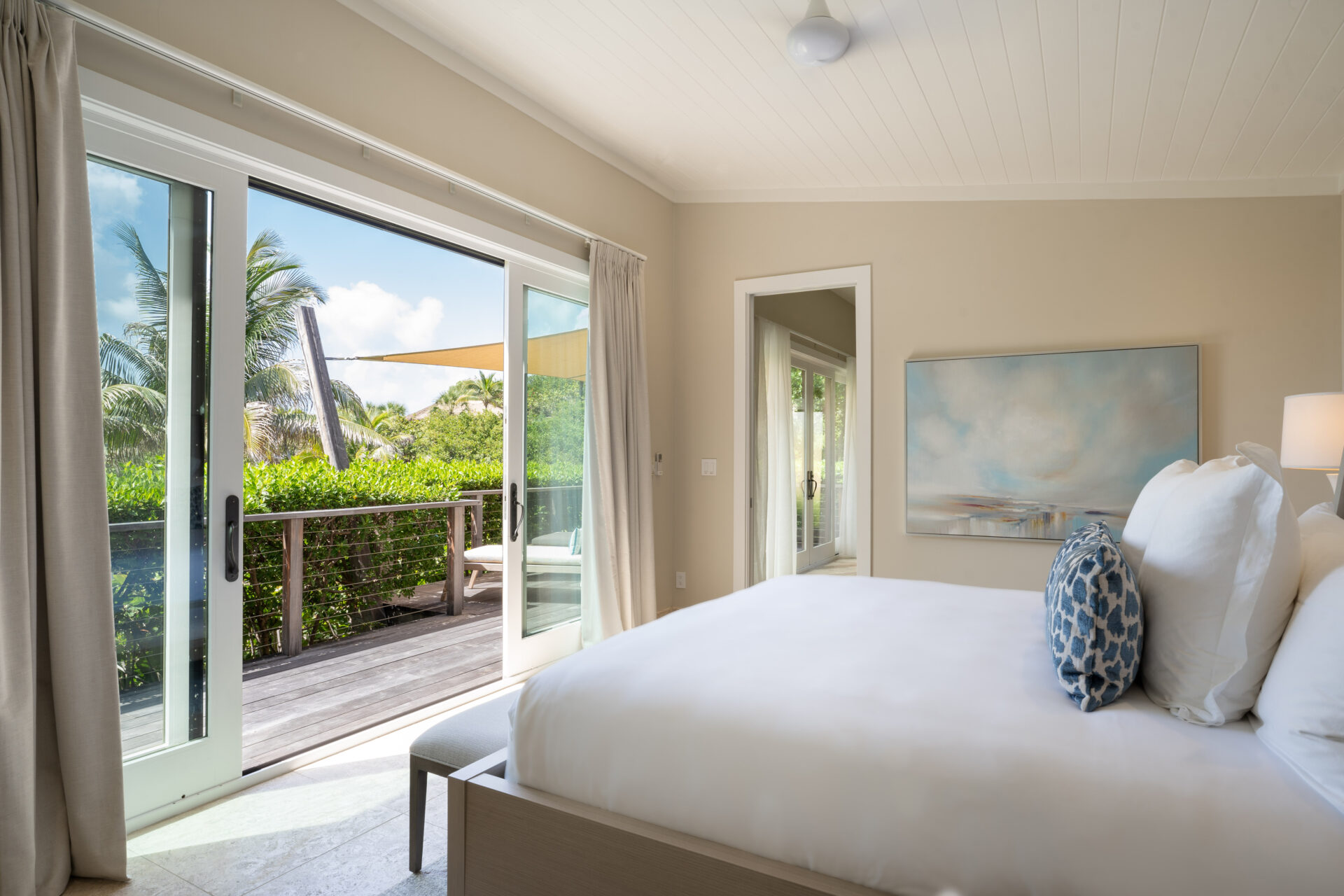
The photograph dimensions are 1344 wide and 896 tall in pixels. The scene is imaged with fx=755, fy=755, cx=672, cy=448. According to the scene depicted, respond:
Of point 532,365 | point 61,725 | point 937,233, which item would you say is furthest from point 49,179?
point 937,233

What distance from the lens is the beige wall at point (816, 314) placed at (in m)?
6.10

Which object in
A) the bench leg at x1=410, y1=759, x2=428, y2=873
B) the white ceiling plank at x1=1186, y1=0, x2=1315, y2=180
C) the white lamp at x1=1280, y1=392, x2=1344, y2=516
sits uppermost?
the white ceiling plank at x1=1186, y1=0, x2=1315, y2=180

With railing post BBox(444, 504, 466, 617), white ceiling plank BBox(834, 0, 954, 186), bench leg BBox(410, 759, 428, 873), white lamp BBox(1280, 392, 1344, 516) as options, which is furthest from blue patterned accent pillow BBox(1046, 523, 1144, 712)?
railing post BBox(444, 504, 466, 617)

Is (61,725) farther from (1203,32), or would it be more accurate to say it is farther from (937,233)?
(937,233)

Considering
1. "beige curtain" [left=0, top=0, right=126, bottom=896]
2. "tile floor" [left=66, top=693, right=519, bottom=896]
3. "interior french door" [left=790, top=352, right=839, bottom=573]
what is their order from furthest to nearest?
1. "interior french door" [left=790, top=352, right=839, bottom=573]
2. "tile floor" [left=66, top=693, right=519, bottom=896]
3. "beige curtain" [left=0, top=0, right=126, bottom=896]

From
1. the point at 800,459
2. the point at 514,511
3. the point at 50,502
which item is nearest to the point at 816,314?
the point at 800,459

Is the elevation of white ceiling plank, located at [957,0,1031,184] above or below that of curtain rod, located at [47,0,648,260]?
Result: above

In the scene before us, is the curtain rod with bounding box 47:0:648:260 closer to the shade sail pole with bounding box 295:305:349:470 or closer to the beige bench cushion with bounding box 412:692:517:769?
the beige bench cushion with bounding box 412:692:517:769

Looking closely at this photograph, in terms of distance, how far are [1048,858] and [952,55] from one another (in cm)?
277

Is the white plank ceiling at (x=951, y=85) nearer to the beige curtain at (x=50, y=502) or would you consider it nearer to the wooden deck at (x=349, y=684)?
the beige curtain at (x=50, y=502)

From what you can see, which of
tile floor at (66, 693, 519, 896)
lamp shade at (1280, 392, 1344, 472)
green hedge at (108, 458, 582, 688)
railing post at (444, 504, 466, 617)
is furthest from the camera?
railing post at (444, 504, 466, 617)

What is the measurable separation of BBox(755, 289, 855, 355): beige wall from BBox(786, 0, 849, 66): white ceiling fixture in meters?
2.80

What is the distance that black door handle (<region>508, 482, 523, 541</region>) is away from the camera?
3725mm

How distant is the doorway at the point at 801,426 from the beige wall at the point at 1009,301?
86 mm
